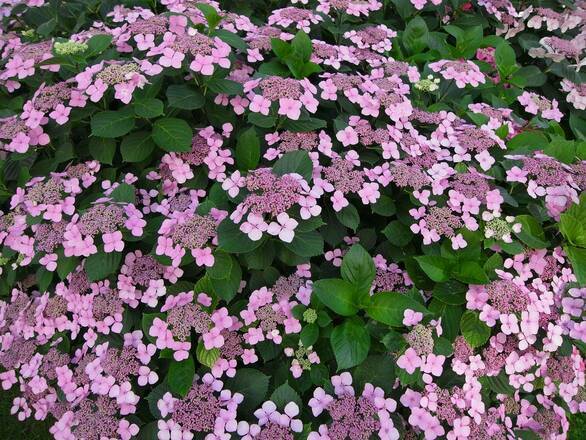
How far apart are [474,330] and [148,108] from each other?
144cm

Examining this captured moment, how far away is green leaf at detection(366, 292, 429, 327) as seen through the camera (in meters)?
1.70

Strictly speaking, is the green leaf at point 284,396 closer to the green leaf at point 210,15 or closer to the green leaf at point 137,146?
the green leaf at point 137,146

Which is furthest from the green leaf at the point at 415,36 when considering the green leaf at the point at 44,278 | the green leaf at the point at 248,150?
the green leaf at the point at 44,278

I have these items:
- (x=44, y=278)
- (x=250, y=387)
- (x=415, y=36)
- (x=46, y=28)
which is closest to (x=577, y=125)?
(x=415, y=36)

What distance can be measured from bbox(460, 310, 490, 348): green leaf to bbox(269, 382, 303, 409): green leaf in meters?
0.64

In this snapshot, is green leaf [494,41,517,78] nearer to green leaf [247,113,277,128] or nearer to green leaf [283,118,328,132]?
green leaf [283,118,328,132]

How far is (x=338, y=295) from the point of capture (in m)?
1.73

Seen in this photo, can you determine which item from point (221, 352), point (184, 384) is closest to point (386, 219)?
point (221, 352)

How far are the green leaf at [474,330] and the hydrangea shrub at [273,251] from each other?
16mm

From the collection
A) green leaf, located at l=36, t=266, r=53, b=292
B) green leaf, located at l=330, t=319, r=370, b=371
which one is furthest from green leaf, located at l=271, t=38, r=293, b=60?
green leaf, located at l=36, t=266, r=53, b=292

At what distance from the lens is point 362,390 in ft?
5.65

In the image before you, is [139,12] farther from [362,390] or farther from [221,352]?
[362,390]

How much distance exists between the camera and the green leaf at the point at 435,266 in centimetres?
179

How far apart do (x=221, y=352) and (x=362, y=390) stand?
50 centimetres
